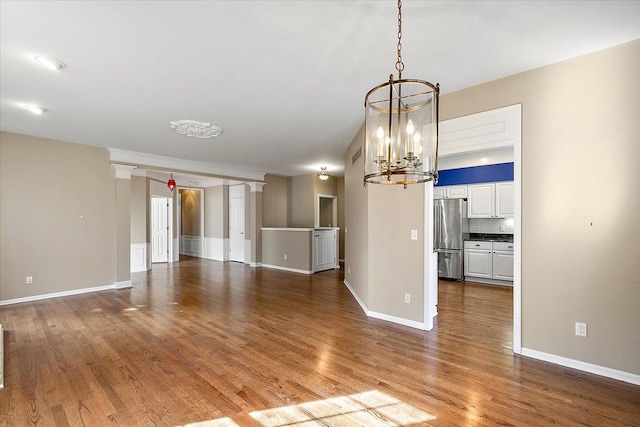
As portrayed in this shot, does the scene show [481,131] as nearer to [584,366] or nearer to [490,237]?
[584,366]

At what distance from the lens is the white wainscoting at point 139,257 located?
7.66m

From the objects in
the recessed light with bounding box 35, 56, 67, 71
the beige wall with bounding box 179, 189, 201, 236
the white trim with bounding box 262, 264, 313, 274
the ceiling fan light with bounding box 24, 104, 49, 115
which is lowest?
the white trim with bounding box 262, 264, 313, 274

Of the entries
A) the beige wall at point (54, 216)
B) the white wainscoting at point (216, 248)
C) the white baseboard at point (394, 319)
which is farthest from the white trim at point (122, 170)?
the white baseboard at point (394, 319)

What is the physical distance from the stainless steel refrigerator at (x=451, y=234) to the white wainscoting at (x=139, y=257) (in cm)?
704

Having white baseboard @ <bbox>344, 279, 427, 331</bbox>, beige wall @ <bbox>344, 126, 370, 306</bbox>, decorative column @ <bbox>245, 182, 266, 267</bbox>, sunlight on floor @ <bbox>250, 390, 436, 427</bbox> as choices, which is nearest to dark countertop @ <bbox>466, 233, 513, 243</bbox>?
beige wall @ <bbox>344, 126, 370, 306</bbox>

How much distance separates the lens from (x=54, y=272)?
5129 mm

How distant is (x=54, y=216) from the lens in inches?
202

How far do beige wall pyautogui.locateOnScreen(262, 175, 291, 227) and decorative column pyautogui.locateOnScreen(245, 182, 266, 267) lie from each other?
0.24 m

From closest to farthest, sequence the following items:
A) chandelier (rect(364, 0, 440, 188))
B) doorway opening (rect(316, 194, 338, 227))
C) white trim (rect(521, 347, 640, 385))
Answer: chandelier (rect(364, 0, 440, 188)) < white trim (rect(521, 347, 640, 385)) < doorway opening (rect(316, 194, 338, 227))

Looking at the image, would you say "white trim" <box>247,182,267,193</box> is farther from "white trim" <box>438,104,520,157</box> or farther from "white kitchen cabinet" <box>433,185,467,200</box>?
"white trim" <box>438,104,520,157</box>

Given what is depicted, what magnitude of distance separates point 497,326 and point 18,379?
479 cm

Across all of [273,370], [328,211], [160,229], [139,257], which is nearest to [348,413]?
[273,370]

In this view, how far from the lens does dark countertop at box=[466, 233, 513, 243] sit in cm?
613

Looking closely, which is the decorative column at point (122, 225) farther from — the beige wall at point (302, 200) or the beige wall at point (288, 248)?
the beige wall at point (302, 200)
